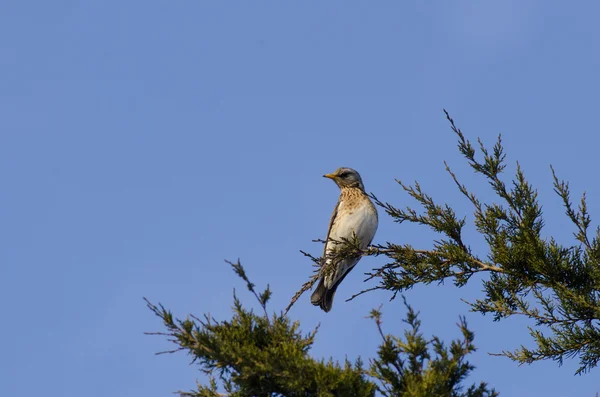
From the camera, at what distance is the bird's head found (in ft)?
40.6

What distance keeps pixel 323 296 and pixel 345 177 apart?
222 cm

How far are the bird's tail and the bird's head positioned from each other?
1.88 meters

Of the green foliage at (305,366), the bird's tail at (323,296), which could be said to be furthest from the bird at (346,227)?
the green foliage at (305,366)

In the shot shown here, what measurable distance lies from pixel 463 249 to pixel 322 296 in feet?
12.0

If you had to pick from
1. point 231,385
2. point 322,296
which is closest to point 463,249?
point 231,385

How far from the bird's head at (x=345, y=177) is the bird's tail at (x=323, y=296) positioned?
6.17 feet

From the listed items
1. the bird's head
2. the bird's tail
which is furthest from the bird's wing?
the bird's head

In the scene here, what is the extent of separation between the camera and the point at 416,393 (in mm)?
5137

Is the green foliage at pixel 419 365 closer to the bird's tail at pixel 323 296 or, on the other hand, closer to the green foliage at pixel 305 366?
the green foliage at pixel 305 366

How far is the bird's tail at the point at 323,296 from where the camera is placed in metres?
10.9

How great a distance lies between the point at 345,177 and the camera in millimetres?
12453

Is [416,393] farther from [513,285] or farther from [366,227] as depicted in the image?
[366,227]

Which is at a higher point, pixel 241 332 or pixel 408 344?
pixel 241 332

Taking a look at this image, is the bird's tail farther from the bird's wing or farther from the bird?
the bird's wing
